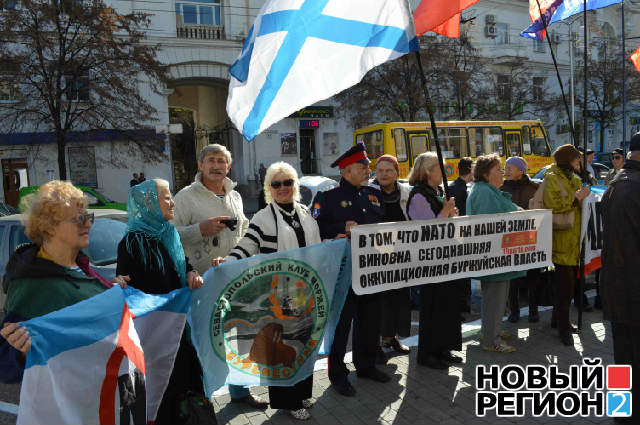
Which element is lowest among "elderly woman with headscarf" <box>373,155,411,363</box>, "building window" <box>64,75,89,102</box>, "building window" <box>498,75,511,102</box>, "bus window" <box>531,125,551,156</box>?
"elderly woman with headscarf" <box>373,155,411,363</box>

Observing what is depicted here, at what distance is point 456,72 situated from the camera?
85.1 feet

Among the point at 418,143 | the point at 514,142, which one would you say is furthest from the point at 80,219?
the point at 514,142

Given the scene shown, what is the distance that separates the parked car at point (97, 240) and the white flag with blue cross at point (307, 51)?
2.69 metres

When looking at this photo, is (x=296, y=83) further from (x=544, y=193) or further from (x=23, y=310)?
(x=544, y=193)

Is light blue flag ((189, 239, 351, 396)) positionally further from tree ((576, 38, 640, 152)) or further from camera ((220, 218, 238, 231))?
tree ((576, 38, 640, 152))

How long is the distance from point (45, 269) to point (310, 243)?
6.37 feet

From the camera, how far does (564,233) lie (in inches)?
196

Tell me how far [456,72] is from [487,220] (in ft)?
77.3

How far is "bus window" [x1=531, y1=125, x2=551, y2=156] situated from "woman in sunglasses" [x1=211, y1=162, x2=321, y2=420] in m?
18.6

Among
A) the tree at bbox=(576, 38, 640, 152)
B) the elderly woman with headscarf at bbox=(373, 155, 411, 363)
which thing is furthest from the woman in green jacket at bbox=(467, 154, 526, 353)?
the tree at bbox=(576, 38, 640, 152)

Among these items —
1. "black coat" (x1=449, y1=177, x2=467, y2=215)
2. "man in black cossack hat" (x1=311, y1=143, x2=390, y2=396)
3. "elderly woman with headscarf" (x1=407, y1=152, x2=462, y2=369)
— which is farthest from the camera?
"black coat" (x1=449, y1=177, x2=467, y2=215)

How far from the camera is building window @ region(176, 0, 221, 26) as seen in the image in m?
24.7

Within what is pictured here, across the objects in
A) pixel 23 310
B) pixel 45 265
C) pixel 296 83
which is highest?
pixel 296 83

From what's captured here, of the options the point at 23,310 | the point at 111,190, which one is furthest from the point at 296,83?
the point at 111,190
